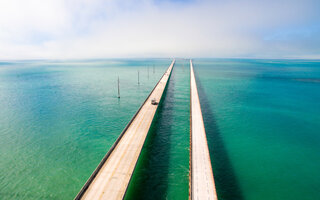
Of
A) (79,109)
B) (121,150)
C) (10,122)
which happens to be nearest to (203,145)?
(121,150)

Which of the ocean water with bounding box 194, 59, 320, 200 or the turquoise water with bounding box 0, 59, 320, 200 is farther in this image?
the ocean water with bounding box 194, 59, 320, 200

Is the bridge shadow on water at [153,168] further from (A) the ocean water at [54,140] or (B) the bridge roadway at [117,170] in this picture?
(A) the ocean water at [54,140]

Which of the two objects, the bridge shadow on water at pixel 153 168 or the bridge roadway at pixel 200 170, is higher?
the bridge roadway at pixel 200 170

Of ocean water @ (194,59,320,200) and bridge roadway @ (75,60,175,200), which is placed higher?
bridge roadway @ (75,60,175,200)

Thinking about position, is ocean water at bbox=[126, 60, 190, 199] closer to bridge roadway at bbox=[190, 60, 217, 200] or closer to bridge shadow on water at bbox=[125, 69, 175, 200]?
bridge shadow on water at bbox=[125, 69, 175, 200]

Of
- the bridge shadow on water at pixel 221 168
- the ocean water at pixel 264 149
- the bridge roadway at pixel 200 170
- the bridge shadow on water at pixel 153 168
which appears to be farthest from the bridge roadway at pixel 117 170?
the ocean water at pixel 264 149

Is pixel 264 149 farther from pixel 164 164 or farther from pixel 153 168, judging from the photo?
pixel 153 168

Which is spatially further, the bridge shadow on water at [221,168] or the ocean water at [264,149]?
the ocean water at [264,149]

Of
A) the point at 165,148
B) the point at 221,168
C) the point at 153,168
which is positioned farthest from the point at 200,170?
the point at 165,148

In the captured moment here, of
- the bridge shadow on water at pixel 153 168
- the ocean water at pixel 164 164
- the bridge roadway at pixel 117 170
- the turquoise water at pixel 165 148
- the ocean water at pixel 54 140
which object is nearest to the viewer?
the bridge roadway at pixel 117 170

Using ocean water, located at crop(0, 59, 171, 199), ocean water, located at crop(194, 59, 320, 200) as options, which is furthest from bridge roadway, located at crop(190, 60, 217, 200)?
ocean water, located at crop(0, 59, 171, 199)
